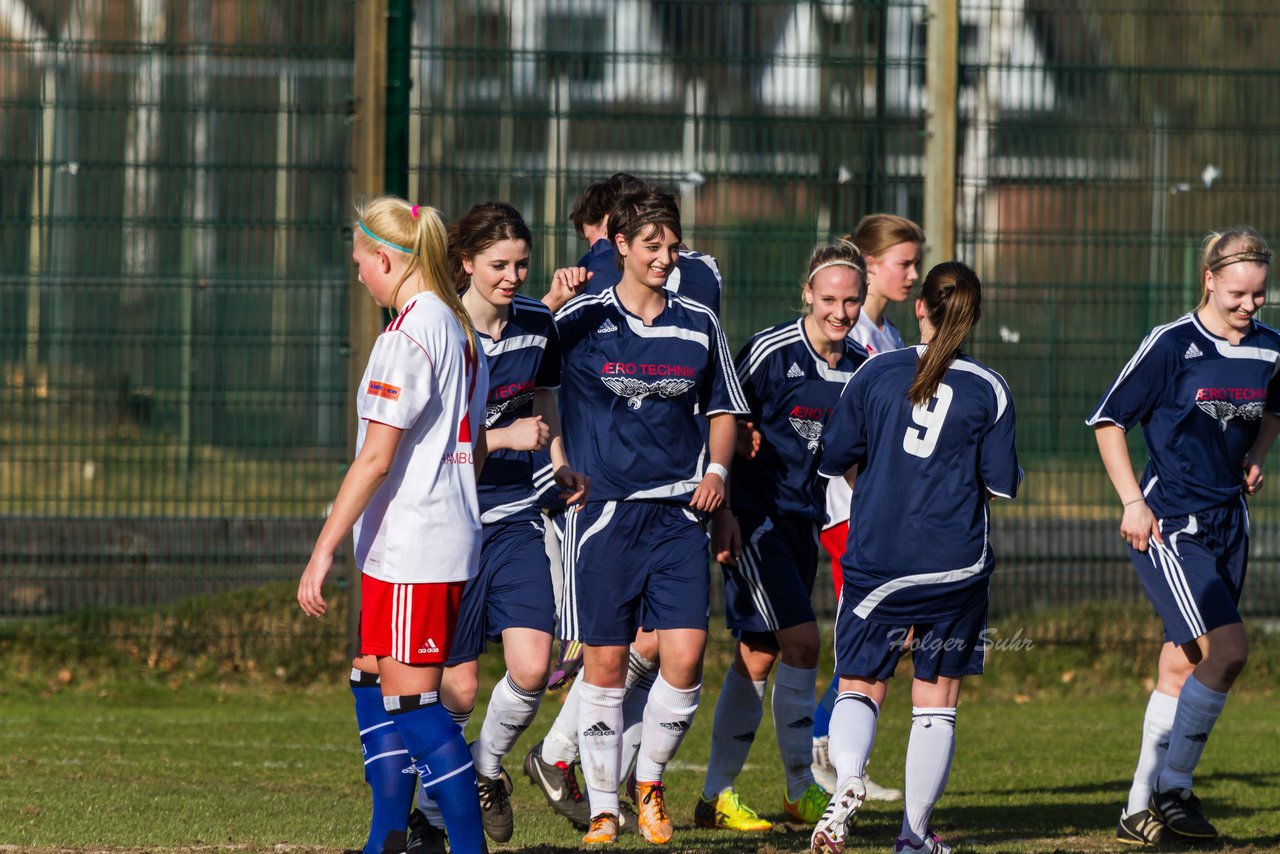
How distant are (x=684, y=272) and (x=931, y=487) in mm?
1995

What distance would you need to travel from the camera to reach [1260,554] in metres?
10.3

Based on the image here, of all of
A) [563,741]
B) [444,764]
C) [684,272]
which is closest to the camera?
[444,764]

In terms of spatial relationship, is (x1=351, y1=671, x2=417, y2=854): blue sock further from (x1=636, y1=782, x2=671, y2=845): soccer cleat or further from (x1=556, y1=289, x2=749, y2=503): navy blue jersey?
(x1=556, y1=289, x2=749, y2=503): navy blue jersey

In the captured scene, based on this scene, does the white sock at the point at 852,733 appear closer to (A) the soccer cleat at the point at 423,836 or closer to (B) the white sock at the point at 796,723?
(B) the white sock at the point at 796,723

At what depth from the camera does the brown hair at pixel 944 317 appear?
17.6 ft

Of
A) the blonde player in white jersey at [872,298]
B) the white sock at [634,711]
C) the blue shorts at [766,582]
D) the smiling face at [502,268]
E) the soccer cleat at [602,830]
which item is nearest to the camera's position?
the smiling face at [502,268]

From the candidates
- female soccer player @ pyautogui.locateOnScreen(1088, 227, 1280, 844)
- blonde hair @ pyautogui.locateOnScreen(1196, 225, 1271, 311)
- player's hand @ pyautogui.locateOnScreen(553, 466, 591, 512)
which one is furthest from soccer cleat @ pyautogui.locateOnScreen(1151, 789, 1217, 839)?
player's hand @ pyautogui.locateOnScreen(553, 466, 591, 512)

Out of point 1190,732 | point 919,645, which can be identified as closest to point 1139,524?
point 1190,732

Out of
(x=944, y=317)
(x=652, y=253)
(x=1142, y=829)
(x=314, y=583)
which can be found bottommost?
(x=1142, y=829)

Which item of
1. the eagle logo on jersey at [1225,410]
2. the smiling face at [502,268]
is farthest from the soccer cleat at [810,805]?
the smiling face at [502,268]

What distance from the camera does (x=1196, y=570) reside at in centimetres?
624

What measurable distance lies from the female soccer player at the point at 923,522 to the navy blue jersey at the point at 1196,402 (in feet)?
3.49

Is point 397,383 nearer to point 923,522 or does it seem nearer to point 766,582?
point 923,522

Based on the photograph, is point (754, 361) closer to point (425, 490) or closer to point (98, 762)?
point (425, 490)
